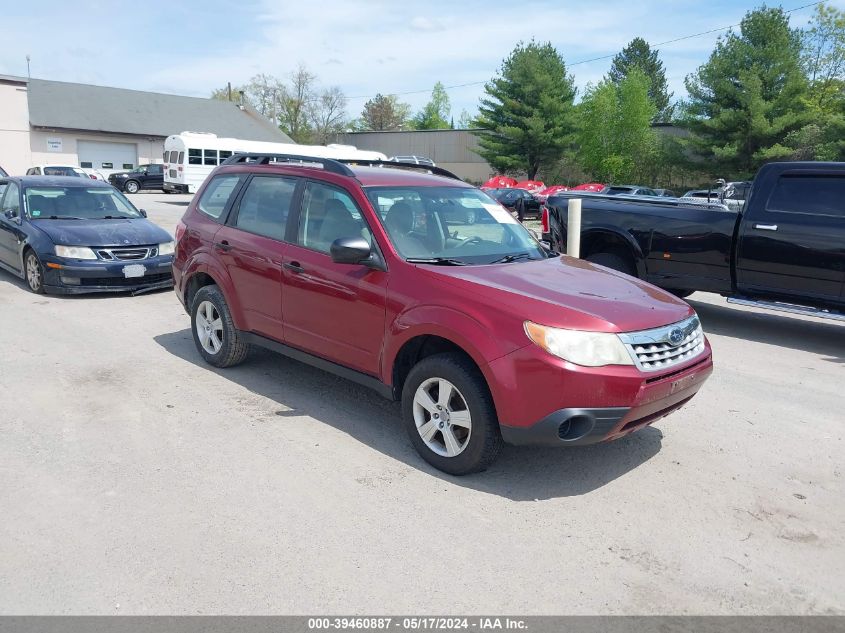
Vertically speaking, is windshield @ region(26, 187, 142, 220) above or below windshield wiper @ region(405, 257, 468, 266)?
above

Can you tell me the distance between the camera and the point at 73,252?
9.38m

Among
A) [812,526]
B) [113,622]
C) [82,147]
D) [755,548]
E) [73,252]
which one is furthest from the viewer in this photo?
[82,147]

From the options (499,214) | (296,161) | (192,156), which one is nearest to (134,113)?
(192,156)

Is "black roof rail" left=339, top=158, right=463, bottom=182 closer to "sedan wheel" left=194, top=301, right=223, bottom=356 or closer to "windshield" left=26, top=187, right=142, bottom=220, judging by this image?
"sedan wheel" left=194, top=301, right=223, bottom=356

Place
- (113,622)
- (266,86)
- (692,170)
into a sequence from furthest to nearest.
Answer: (266,86), (692,170), (113,622)

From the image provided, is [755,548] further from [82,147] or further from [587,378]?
[82,147]

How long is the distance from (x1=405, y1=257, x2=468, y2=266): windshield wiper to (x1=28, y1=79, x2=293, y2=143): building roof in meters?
48.1

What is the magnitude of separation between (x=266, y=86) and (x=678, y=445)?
254 ft

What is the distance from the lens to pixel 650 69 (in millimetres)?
76562

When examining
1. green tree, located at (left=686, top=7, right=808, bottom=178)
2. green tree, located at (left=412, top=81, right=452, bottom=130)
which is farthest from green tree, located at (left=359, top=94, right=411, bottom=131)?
green tree, located at (left=686, top=7, right=808, bottom=178)

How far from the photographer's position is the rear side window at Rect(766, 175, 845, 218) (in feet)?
25.5

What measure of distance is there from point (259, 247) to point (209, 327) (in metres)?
1.14

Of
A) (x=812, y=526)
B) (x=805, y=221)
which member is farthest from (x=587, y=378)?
(x=805, y=221)

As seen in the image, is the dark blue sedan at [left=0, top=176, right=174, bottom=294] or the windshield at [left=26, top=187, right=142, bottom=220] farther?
the windshield at [left=26, top=187, right=142, bottom=220]
